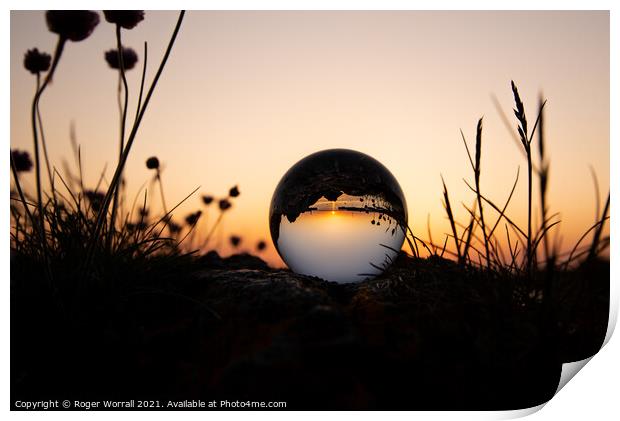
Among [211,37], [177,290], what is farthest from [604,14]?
[177,290]

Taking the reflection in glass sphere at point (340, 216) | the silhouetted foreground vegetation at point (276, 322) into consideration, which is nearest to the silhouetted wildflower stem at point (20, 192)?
the silhouetted foreground vegetation at point (276, 322)

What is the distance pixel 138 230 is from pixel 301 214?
0.81m

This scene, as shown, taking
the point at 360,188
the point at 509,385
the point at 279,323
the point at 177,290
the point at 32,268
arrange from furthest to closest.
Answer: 1. the point at 360,188
2. the point at 177,290
3. the point at 32,268
4. the point at 279,323
5. the point at 509,385

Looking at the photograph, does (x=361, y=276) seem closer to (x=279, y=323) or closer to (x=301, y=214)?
(x=301, y=214)

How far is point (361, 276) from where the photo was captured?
8.80 feet

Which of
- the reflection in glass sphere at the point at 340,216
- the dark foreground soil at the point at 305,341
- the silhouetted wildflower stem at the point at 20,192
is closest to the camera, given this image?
the dark foreground soil at the point at 305,341

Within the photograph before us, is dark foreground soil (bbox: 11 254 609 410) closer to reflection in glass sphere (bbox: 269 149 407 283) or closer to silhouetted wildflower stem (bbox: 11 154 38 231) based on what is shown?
silhouetted wildflower stem (bbox: 11 154 38 231)

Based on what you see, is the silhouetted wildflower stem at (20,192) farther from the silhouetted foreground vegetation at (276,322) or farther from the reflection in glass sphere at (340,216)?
the reflection in glass sphere at (340,216)

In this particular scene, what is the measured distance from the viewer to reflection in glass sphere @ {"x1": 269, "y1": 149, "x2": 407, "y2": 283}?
2545 mm

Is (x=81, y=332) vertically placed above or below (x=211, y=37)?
below

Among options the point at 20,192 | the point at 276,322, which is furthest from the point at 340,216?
the point at 20,192

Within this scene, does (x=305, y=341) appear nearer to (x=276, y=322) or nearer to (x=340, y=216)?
(x=276, y=322)

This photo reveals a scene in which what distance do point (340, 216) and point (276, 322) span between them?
2.73 ft

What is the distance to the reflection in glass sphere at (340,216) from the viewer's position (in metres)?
2.54
